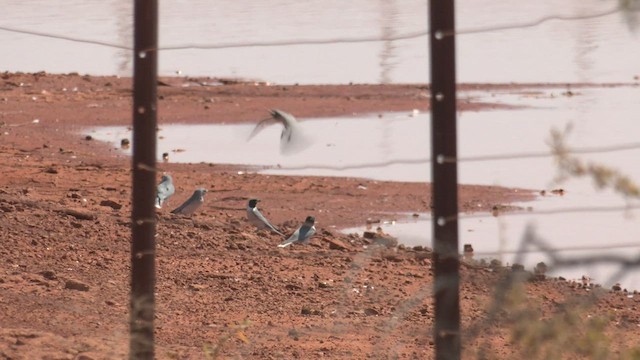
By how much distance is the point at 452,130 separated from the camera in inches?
182

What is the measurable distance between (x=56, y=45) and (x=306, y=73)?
18.1ft

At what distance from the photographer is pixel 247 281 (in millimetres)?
8211

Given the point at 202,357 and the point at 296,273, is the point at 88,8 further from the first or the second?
the point at 202,357

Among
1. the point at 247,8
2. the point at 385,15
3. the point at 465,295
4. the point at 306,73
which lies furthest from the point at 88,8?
the point at 465,295

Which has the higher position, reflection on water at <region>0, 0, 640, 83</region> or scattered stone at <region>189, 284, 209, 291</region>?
reflection on water at <region>0, 0, 640, 83</region>

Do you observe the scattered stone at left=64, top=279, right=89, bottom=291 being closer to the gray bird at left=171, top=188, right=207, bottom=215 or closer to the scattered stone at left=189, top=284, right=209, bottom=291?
the scattered stone at left=189, top=284, right=209, bottom=291

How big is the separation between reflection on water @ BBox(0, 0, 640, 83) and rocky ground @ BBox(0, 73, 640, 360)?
6677mm

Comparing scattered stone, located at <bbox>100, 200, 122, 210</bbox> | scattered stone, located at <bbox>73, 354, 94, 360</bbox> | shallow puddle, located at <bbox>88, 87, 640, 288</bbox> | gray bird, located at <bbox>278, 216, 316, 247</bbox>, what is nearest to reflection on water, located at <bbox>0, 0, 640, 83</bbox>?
shallow puddle, located at <bbox>88, 87, 640, 288</bbox>

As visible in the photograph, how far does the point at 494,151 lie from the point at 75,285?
719cm

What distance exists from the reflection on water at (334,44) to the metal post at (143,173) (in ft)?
44.7

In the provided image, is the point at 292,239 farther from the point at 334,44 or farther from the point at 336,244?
the point at 334,44

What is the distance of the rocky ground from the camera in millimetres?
5902

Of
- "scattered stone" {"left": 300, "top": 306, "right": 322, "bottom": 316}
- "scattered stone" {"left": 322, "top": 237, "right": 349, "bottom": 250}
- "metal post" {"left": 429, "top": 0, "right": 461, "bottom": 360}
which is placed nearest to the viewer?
"metal post" {"left": 429, "top": 0, "right": 461, "bottom": 360}

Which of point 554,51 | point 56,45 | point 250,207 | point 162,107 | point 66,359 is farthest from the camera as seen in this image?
point 56,45
